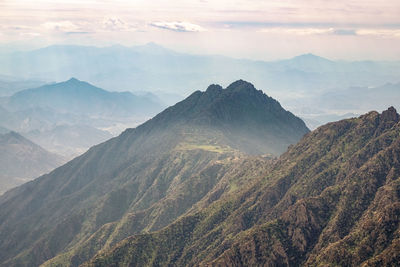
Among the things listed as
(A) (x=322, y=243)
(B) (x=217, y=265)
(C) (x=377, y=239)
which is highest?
(C) (x=377, y=239)

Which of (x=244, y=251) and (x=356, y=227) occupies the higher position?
(x=356, y=227)

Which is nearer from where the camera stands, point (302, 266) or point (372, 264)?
point (372, 264)

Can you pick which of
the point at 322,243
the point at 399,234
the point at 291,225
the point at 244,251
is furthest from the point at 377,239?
the point at 244,251

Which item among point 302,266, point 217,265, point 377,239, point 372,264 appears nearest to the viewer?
point 372,264

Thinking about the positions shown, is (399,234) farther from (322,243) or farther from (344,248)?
(322,243)

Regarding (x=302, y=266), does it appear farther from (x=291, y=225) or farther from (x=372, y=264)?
(x=372, y=264)

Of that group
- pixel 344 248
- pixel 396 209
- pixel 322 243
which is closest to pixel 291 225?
pixel 322 243

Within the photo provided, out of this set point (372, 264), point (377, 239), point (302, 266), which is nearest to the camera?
point (372, 264)

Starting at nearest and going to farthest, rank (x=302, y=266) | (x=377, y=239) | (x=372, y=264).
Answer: (x=372, y=264), (x=377, y=239), (x=302, y=266)

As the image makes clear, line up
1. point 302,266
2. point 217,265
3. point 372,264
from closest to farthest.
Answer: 1. point 372,264
2. point 302,266
3. point 217,265
